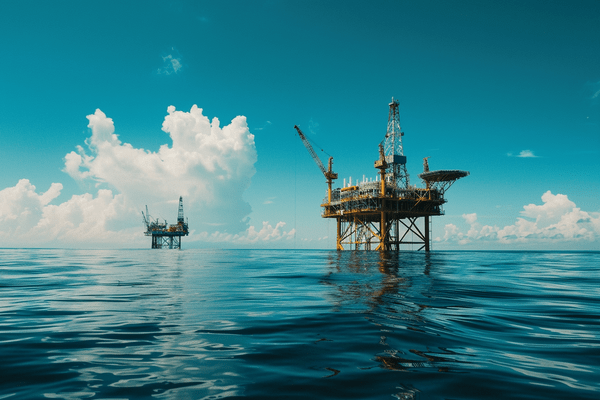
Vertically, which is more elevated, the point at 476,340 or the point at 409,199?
the point at 409,199

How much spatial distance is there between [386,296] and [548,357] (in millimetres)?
6327

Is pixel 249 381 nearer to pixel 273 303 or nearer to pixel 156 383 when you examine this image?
pixel 156 383

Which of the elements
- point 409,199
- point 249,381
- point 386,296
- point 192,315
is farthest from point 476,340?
point 409,199

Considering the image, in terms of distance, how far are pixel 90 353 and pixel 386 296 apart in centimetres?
900

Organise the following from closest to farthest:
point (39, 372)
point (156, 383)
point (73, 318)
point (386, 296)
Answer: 1. point (156, 383)
2. point (39, 372)
3. point (73, 318)
4. point (386, 296)

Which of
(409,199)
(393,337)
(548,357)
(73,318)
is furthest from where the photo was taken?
(409,199)

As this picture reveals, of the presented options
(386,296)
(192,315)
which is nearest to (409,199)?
(386,296)

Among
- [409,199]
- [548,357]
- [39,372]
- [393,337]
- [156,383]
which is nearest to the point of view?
[156,383]

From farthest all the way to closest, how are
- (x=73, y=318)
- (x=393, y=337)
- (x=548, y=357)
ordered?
(x=73, y=318) < (x=393, y=337) < (x=548, y=357)

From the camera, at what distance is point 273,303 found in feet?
35.3

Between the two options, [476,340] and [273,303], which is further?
[273,303]

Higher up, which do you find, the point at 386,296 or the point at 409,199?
the point at 409,199

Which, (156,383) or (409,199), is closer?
(156,383)

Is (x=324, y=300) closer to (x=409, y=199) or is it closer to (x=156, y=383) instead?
(x=156, y=383)
